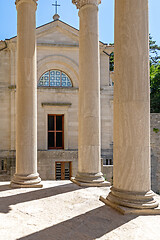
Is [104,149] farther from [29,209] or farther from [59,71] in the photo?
[29,209]

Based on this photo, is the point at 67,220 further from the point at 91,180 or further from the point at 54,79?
the point at 54,79

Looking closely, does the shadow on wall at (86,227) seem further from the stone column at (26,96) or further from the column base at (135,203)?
the stone column at (26,96)

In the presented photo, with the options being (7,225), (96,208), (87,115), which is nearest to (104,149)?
(87,115)

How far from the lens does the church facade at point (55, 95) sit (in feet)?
113

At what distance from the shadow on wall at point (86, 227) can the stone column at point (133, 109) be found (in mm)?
848

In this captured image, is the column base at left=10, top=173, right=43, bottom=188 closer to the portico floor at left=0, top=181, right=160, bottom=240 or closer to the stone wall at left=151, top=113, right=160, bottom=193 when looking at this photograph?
the portico floor at left=0, top=181, right=160, bottom=240

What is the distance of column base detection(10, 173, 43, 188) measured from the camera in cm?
1520

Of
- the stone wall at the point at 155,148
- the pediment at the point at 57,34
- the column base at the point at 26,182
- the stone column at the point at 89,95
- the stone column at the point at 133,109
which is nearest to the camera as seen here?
the stone column at the point at 133,109

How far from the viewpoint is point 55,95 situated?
1406 inches

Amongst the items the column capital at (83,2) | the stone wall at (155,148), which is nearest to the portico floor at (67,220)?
the column capital at (83,2)

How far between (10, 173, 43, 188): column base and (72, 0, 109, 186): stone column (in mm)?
2843

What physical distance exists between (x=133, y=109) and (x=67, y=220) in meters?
5.26

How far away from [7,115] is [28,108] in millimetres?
19964

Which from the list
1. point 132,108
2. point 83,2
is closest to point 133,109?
point 132,108
